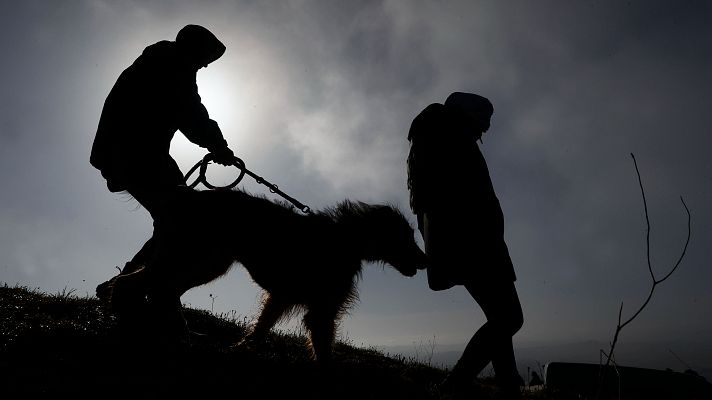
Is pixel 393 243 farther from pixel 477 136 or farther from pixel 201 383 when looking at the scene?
pixel 201 383

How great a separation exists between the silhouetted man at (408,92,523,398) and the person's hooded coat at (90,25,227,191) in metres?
1.83

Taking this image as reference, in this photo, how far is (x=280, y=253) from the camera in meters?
4.01

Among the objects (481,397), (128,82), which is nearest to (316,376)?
(481,397)

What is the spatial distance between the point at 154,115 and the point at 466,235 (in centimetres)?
248

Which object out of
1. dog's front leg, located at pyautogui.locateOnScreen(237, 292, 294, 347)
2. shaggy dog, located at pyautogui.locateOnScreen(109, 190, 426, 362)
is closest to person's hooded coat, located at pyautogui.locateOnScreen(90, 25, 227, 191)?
shaggy dog, located at pyautogui.locateOnScreen(109, 190, 426, 362)

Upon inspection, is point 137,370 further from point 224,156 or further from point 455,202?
point 455,202

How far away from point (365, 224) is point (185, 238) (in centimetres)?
201

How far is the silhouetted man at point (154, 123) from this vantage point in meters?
3.27

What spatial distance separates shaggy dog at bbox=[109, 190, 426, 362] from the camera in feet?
10.8

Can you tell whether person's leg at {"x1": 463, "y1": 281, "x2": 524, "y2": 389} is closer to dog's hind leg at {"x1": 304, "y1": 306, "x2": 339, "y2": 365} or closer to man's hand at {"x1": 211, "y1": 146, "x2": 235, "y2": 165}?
dog's hind leg at {"x1": 304, "y1": 306, "x2": 339, "y2": 365}

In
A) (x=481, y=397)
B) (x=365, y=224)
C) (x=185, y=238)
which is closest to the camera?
(x=185, y=238)

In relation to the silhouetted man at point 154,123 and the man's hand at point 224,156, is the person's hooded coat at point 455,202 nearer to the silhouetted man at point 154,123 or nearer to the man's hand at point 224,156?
the man's hand at point 224,156

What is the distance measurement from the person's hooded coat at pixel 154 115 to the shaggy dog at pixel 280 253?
0.41 meters

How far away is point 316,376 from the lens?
126 inches
